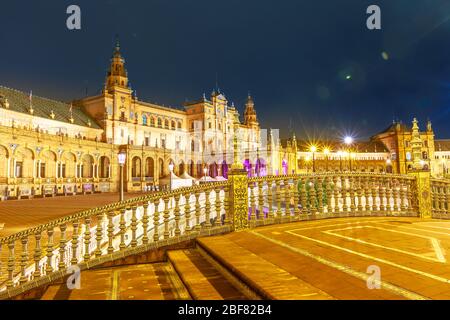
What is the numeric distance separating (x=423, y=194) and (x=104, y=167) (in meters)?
41.7

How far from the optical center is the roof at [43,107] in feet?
122

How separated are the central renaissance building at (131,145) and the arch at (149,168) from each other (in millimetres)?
173

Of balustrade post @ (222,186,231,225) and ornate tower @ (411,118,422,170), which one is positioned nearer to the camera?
balustrade post @ (222,186,231,225)

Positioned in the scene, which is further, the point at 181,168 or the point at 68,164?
the point at 181,168

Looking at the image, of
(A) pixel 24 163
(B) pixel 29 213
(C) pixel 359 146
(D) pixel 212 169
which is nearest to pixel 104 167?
(A) pixel 24 163

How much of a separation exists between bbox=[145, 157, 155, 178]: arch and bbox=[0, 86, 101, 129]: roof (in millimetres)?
9831

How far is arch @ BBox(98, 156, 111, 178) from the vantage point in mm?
41781

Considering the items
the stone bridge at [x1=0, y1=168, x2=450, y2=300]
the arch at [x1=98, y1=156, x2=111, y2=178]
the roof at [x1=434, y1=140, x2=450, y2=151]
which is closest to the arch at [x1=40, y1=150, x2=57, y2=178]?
the arch at [x1=98, y1=156, x2=111, y2=178]

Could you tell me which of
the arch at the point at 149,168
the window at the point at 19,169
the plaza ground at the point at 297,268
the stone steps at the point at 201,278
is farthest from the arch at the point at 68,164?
the stone steps at the point at 201,278

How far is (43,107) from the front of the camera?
137ft

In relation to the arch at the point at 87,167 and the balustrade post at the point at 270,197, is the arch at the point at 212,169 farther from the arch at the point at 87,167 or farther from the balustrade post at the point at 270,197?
the balustrade post at the point at 270,197

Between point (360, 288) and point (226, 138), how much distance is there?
66896 millimetres

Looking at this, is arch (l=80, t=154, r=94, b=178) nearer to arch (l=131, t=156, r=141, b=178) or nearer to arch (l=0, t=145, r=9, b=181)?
A: arch (l=131, t=156, r=141, b=178)

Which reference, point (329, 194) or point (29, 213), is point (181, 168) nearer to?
point (29, 213)
